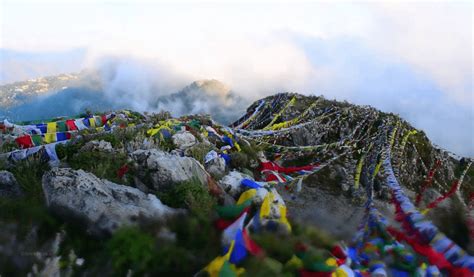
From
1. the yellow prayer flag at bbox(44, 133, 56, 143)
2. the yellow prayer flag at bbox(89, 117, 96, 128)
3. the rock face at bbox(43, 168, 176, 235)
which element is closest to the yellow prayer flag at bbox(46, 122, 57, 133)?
the yellow prayer flag at bbox(89, 117, 96, 128)

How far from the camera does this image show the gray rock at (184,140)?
42.0ft

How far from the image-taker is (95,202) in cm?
643

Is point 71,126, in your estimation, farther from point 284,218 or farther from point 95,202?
point 284,218

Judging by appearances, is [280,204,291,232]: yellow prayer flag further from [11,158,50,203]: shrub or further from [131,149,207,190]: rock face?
[11,158,50,203]: shrub

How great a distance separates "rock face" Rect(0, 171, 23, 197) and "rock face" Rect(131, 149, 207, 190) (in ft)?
8.25

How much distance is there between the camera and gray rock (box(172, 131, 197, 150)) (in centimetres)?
1279

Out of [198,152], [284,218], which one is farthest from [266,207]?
[198,152]

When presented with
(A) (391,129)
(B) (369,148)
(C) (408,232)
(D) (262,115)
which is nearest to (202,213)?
(C) (408,232)

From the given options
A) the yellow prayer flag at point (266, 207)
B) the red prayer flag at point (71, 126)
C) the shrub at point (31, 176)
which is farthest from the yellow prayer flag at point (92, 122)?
the yellow prayer flag at point (266, 207)

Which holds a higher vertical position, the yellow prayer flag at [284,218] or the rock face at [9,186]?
the yellow prayer flag at [284,218]

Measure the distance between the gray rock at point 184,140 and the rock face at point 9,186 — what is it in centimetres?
539

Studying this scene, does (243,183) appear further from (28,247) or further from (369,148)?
(369,148)

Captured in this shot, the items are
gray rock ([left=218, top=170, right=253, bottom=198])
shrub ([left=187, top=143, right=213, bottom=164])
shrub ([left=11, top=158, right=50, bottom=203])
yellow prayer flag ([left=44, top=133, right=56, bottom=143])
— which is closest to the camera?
shrub ([left=11, top=158, right=50, bottom=203])

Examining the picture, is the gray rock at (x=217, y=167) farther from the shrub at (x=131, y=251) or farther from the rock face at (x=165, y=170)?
the shrub at (x=131, y=251)
